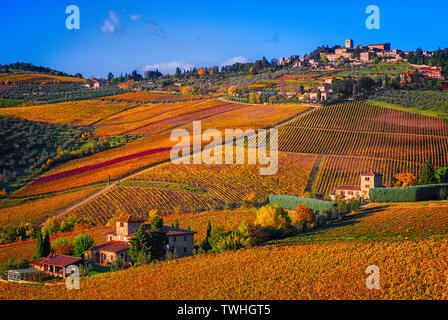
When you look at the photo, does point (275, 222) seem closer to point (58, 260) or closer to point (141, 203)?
point (58, 260)

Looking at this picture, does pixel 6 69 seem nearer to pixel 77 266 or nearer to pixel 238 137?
pixel 238 137

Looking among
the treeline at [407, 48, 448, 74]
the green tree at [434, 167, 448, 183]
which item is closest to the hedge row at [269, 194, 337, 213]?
the green tree at [434, 167, 448, 183]

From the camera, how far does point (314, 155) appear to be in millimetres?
68750

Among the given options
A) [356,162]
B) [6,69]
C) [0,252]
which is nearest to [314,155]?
[356,162]

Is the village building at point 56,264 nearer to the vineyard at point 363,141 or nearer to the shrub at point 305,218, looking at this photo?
the shrub at point 305,218

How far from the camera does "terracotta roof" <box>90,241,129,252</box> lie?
37.8m

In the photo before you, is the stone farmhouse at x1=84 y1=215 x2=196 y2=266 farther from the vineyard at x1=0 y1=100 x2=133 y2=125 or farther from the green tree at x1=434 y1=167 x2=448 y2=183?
the vineyard at x1=0 y1=100 x2=133 y2=125

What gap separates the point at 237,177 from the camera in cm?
6062

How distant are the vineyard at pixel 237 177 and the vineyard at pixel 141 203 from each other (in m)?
2.69

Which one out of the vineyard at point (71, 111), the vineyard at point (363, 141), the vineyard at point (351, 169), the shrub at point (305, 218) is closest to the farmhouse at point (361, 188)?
the vineyard at point (351, 169)

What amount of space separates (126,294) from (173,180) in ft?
101

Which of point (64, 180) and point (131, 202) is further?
point (64, 180)

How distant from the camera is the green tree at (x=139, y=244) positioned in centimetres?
3647

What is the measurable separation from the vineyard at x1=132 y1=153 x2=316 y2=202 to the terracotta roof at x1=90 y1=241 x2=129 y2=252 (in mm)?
15948
